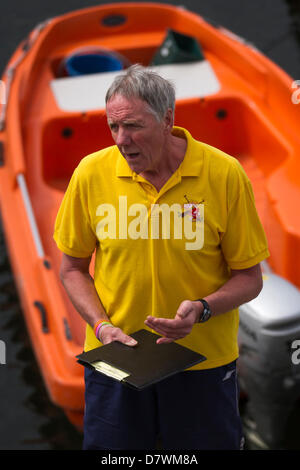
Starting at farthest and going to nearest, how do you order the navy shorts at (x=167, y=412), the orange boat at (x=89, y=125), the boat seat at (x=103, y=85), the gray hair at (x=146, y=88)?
1. the boat seat at (x=103, y=85)
2. the orange boat at (x=89, y=125)
3. the navy shorts at (x=167, y=412)
4. the gray hair at (x=146, y=88)

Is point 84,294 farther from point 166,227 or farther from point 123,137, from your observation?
point 123,137

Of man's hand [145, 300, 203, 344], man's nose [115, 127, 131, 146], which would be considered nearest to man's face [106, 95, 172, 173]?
man's nose [115, 127, 131, 146]

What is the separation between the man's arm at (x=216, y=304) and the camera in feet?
6.26

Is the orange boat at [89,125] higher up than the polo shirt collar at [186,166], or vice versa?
the polo shirt collar at [186,166]

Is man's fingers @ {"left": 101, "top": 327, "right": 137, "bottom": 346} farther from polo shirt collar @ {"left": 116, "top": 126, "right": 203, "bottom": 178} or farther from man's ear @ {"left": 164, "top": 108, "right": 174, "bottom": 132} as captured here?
man's ear @ {"left": 164, "top": 108, "right": 174, "bottom": 132}

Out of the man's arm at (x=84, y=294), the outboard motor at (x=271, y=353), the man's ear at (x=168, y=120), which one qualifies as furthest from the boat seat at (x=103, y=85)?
the man's ear at (x=168, y=120)


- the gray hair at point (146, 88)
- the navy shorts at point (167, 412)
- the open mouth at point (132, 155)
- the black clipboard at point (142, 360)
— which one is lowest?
the navy shorts at point (167, 412)

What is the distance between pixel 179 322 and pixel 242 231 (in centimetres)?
30

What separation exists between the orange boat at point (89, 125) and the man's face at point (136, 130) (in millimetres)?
1576

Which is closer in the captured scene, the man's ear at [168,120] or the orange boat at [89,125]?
the man's ear at [168,120]

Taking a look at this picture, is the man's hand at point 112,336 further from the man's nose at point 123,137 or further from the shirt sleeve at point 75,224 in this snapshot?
the man's nose at point 123,137

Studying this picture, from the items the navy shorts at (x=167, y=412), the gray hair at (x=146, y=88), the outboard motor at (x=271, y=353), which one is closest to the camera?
the gray hair at (x=146, y=88)

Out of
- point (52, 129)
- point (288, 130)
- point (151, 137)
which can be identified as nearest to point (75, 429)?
point (52, 129)

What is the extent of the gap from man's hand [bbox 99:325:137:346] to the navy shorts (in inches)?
5.6
